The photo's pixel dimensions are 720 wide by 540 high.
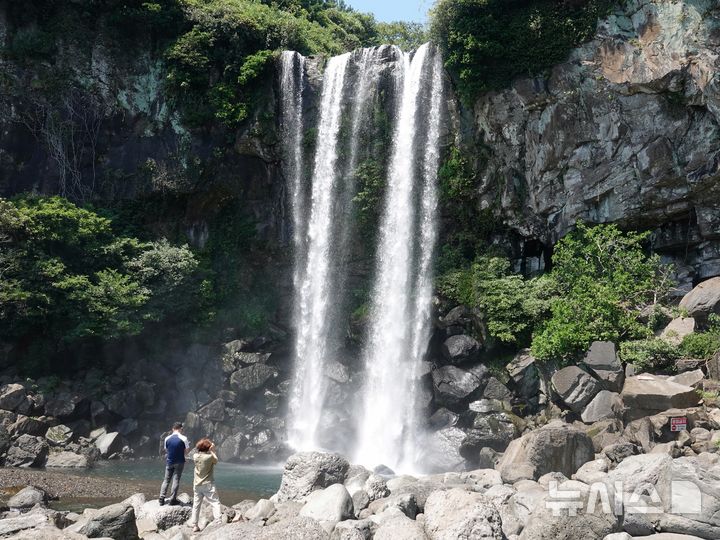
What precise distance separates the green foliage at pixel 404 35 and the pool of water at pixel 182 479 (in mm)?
22258

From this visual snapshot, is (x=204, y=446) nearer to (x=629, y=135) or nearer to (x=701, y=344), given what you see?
(x=701, y=344)

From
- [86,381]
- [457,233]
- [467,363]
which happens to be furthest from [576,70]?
[86,381]

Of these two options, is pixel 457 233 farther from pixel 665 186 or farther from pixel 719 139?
pixel 719 139

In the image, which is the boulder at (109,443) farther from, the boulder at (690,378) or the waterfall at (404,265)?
the boulder at (690,378)

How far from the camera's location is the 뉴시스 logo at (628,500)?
7.66 meters

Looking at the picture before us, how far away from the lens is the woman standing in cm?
936

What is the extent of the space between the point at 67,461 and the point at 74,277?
6.09m

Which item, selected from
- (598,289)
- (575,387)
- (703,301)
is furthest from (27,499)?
(703,301)

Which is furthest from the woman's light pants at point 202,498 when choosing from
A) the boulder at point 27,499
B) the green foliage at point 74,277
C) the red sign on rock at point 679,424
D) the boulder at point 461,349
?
the green foliage at point 74,277

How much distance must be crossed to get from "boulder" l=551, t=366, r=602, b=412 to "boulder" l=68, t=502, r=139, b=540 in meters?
11.0

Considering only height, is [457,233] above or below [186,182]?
below

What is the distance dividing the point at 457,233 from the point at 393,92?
5935 millimetres

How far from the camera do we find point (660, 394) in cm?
1345

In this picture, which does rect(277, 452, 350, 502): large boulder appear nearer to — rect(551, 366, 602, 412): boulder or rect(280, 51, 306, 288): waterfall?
rect(551, 366, 602, 412): boulder
